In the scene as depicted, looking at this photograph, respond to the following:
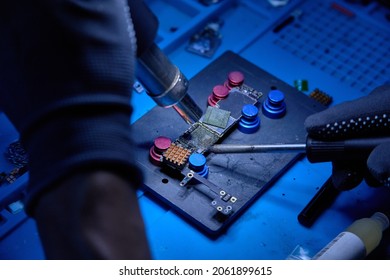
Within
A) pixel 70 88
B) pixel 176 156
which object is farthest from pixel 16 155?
pixel 70 88

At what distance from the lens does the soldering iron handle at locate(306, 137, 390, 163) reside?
2.92 ft

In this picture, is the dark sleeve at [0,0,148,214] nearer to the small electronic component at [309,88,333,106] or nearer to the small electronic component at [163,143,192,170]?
the small electronic component at [163,143,192,170]

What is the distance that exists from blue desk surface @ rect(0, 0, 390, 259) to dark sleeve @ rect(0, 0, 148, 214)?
0.46 metres

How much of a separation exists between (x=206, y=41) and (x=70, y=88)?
2.66ft

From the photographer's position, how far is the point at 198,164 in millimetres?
969

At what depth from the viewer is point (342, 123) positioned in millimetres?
899

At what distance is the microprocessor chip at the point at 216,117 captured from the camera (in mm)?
1038

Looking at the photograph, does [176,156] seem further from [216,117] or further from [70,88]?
[70,88]

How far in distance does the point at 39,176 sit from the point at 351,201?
696 mm

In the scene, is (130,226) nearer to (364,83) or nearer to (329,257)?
(329,257)

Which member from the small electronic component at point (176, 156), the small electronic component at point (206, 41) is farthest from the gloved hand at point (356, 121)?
the small electronic component at point (206, 41)

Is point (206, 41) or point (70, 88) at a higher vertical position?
point (70, 88)

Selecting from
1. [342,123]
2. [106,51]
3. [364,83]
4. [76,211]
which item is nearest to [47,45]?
[106,51]

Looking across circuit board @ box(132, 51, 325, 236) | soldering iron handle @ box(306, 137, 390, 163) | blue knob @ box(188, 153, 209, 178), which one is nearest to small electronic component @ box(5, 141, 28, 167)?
circuit board @ box(132, 51, 325, 236)
